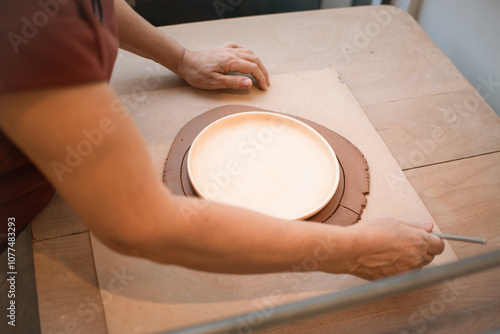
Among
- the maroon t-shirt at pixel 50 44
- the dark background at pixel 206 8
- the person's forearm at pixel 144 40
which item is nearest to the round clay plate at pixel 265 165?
the person's forearm at pixel 144 40

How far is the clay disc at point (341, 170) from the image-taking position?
0.95m

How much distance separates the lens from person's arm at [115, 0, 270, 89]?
3.90ft

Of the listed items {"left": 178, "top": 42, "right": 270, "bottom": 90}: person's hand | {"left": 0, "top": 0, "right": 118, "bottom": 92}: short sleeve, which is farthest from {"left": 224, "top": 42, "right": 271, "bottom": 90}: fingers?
{"left": 0, "top": 0, "right": 118, "bottom": 92}: short sleeve

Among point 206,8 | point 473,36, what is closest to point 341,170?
point 473,36

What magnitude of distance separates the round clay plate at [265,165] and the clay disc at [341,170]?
0.03m

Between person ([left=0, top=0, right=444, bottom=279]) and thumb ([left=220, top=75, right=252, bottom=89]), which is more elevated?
person ([left=0, top=0, right=444, bottom=279])

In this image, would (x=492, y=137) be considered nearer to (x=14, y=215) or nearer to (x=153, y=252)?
(x=153, y=252)

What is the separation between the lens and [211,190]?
95cm

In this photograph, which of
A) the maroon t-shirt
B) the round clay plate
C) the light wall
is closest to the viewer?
the maroon t-shirt

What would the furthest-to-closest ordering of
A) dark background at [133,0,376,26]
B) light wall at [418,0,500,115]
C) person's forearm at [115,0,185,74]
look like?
dark background at [133,0,376,26] < light wall at [418,0,500,115] < person's forearm at [115,0,185,74]

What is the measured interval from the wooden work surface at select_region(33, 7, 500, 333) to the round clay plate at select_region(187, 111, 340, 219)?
0.15 m

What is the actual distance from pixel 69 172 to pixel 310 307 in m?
0.34

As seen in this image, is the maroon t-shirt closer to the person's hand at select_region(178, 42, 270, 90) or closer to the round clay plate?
the round clay plate

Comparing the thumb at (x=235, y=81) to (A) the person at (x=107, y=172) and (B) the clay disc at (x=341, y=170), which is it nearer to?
(B) the clay disc at (x=341, y=170)
